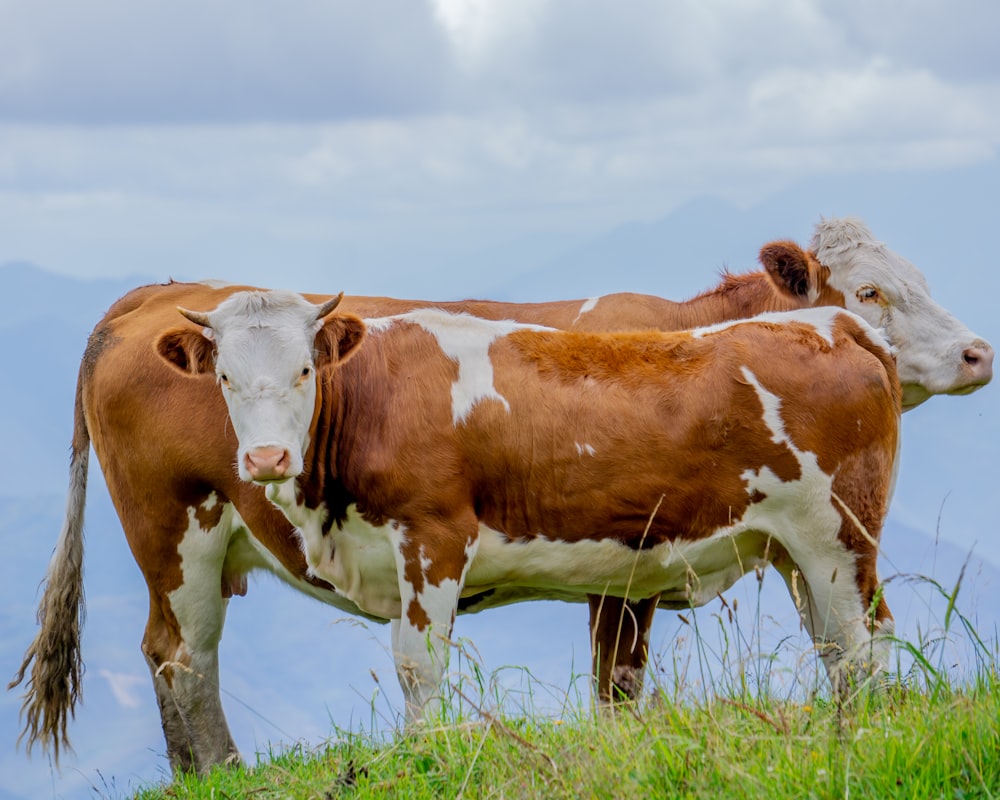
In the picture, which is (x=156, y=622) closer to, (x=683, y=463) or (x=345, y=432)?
(x=345, y=432)

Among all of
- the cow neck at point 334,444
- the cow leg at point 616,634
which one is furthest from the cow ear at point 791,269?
the cow neck at point 334,444

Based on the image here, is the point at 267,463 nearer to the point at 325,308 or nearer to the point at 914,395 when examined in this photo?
the point at 325,308

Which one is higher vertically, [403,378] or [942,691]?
[403,378]

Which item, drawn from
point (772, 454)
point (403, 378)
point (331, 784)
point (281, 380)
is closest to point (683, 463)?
point (772, 454)

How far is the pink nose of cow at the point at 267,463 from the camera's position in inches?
253

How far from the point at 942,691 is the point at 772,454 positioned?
2.07 meters

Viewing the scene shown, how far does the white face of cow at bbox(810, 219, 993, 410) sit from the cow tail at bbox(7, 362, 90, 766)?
5.39m

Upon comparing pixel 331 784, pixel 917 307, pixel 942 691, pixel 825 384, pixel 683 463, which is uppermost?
pixel 917 307

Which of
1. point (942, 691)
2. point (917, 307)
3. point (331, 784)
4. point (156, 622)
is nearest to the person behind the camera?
point (942, 691)

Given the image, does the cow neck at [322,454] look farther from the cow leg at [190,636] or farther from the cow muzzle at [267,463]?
the cow leg at [190,636]

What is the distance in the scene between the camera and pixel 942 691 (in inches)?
208

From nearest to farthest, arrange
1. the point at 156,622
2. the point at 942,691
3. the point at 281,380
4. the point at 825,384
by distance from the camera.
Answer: the point at 942,691 < the point at 281,380 < the point at 825,384 < the point at 156,622

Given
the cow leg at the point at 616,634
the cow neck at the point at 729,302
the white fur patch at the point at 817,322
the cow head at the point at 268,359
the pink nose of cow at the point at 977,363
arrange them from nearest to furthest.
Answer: the cow head at the point at 268,359 → the white fur patch at the point at 817,322 → the cow leg at the point at 616,634 → the pink nose of cow at the point at 977,363 → the cow neck at the point at 729,302

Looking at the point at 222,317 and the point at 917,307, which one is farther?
the point at 917,307
